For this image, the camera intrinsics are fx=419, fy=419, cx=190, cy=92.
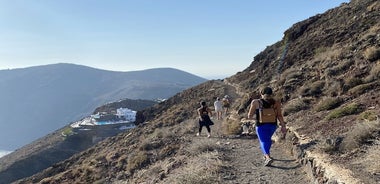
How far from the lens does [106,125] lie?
308ft

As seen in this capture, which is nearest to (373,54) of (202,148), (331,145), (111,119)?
(202,148)

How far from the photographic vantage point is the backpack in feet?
28.1

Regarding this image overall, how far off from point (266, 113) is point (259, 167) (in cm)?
132

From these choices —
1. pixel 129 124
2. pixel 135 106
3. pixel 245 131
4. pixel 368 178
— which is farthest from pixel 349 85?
pixel 135 106

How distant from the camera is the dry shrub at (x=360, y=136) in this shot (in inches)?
303

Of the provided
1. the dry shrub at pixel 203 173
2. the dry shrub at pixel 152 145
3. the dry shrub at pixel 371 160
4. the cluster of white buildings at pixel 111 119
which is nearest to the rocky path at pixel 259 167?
the dry shrub at pixel 203 173

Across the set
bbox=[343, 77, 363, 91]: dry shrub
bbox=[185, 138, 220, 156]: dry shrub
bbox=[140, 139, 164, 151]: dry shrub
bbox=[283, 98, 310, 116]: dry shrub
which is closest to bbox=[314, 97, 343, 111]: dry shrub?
bbox=[343, 77, 363, 91]: dry shrub

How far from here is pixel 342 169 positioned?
21.9 feet

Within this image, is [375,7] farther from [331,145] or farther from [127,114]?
[127,114]

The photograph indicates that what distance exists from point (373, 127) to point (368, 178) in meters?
2.13

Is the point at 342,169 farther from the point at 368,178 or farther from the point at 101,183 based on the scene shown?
the point at 101,183

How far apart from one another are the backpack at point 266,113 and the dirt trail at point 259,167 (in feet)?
3.40

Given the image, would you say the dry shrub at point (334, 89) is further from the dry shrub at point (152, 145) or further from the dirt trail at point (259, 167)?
the dry shrub at point (152, 145)

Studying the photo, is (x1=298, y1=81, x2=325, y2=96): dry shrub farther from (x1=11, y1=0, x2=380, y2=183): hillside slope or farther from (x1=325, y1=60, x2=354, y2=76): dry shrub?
(x1=325, y1=60, x2=354, y2=76): dry shrub
